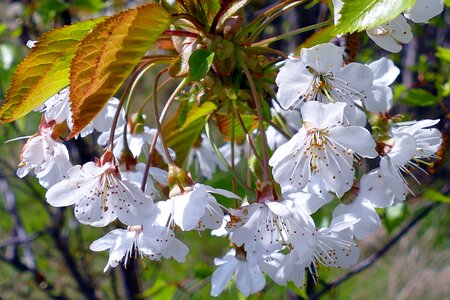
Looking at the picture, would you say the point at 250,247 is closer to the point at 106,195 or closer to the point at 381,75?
the point at 106,195

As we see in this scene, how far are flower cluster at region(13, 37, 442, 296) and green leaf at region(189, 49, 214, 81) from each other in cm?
11

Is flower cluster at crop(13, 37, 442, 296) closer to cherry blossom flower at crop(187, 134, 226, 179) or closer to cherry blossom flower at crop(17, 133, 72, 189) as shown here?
cherry blossom flower at crop(17, 133, 72, 189)

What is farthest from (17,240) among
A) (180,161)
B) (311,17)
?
(311,17)

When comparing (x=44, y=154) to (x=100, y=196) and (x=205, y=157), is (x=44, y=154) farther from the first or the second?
(x=205, y=157)

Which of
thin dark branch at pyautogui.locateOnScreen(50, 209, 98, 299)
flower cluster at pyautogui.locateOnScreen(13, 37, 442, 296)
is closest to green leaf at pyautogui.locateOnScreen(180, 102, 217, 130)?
flower cluster at pyautogui.locateOnScreen(13, 37, 442, 296)

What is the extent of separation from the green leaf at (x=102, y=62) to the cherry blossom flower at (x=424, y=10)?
0.40m

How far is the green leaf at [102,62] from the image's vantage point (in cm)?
85

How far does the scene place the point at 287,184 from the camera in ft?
3.36

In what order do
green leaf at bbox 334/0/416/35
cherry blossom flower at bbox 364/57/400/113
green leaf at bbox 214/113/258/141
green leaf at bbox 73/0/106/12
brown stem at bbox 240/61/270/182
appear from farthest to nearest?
1. green leaf at bbox 73/0/106/12
2. green leaf at bbox 214/113/258/141
3. cherry blossom flower at bbox 364/57/400/113
4. brown stem at bbox 240/61/270/182
5. green leaf at bbox 334/0/416/35

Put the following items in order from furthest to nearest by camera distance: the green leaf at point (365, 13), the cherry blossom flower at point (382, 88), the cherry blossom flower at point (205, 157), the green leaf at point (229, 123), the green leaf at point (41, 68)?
the cherry blossom flower at point (205, 157), the green leaf at point (229, 123), the cherry blossom flower at point (382, 88), the green leaf at point (41, 68), the green leaf at point (365, 13)

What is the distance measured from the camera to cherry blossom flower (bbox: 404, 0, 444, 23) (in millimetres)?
938

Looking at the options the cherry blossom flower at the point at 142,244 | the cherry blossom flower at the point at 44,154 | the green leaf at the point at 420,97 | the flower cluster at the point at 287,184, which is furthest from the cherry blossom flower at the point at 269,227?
the green leaf at the point at 420,97

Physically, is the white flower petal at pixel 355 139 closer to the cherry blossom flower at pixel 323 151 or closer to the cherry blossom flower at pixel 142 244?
the cherry blossom flower at pixel 323 151

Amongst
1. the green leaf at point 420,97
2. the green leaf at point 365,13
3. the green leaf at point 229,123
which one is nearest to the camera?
the green leaf at point 365,13
